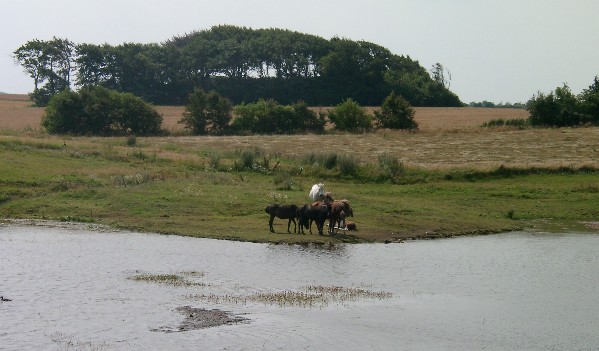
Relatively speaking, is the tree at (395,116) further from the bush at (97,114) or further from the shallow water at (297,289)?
the shallow water at (297,289)

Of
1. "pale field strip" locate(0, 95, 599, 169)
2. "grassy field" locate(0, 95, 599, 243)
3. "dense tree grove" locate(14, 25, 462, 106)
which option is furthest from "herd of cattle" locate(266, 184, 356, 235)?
"dense tree grove" locate(14, 25, 462, 106)

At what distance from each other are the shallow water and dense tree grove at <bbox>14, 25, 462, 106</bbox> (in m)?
86.2

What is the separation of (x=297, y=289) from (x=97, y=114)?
2288 inches

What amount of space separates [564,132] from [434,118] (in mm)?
27795

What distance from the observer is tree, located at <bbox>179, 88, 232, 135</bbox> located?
81250mm

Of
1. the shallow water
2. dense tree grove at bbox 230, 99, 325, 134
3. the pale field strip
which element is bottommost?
the shallow water

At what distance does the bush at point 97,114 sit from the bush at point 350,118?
56.7ft

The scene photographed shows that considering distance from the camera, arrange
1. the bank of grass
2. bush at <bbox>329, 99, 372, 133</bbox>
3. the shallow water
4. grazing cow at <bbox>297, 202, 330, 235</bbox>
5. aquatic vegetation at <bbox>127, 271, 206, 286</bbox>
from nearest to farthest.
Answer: the shallow water
aquatic vegetation at <bbox>127, 271, 206, 286</bbox>
grazing cow at <bbox>297, 202, 330, 235</bbox>
the bank of grass
bush at <bbox>329, 99, 372, 133</bbox>

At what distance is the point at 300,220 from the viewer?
29.5 metres

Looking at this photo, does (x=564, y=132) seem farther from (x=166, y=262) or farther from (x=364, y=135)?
(x=166, y=262)

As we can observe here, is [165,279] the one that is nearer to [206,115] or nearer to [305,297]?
[305,297]

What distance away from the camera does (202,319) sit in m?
17.7

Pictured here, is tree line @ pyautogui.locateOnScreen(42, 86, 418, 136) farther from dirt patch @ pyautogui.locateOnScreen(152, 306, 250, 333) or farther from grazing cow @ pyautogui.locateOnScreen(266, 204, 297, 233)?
dirt patch @ pyautogui.locateOnScreen(152, 306, 250, 333)

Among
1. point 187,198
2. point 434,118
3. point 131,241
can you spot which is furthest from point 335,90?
point 131,241
